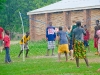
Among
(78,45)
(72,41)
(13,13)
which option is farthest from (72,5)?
(78,45)

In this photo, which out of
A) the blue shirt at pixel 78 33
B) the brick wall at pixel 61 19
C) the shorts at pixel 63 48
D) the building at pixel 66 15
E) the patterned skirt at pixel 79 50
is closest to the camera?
the patterned skirt at pixel 79 50

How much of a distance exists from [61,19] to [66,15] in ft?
5.05

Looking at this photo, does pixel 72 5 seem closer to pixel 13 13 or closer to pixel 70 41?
pixel 13 13

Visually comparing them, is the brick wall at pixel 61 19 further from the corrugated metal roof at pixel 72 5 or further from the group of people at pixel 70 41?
the group of people at pixel 70 41

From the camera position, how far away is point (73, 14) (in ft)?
131

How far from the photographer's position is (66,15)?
4031 centimetres

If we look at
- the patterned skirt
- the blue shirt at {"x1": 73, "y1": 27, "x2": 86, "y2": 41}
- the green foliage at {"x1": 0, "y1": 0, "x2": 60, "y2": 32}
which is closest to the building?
the green foliage at {"x1": 0, "y1": 0, "x2": 60, "y2": 32}

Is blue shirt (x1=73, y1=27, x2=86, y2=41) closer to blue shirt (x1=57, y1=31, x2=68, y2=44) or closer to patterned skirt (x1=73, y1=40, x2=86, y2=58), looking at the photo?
patterned skirt (x1=73, y1=40, x2=86, y2=58)

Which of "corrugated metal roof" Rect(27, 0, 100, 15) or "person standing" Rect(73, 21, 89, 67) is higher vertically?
"corrugated metal roof" Rect(27, 0, 100, 15)

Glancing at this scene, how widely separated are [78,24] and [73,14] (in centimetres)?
2475

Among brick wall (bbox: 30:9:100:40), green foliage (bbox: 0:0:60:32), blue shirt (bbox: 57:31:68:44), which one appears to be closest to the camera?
blue shirt (bbox: 57:31:68:44)

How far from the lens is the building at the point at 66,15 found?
37.7 m

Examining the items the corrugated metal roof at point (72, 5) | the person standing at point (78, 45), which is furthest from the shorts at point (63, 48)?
the corrugated metal roof at point (72, 5)

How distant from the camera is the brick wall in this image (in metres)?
38.0
